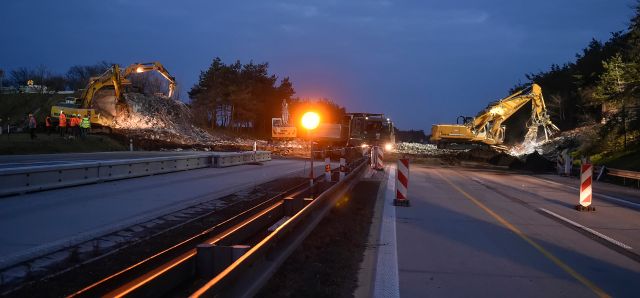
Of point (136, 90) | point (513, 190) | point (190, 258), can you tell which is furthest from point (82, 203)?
point (136, 90)

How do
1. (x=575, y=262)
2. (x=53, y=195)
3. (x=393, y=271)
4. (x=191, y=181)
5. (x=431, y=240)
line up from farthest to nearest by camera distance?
(x=191, y=181)
(x=53, y=195)
(x=431, y=240)
(x=575, y=262)
(x=393, y=271)

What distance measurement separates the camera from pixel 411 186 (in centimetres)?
2097

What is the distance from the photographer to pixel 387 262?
333 inches

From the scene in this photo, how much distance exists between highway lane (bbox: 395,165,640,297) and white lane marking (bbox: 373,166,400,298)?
98mm

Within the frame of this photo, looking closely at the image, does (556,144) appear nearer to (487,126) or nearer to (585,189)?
(487,126)

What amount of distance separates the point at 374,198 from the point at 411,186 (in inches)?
170

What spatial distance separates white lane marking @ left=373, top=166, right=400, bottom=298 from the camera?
6965 millimetres

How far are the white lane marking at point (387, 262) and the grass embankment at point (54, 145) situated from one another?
24922 mm

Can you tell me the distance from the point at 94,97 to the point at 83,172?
36.6 m

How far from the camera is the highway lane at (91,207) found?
967 centimetres

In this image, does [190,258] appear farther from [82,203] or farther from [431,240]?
[82,203]

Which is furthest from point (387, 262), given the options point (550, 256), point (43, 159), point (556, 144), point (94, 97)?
point (94, 97)

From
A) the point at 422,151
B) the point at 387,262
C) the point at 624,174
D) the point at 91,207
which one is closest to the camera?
the point at 387,262

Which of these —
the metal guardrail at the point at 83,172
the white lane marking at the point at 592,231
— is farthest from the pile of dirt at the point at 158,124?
the white lane marking at the point at 592,231
